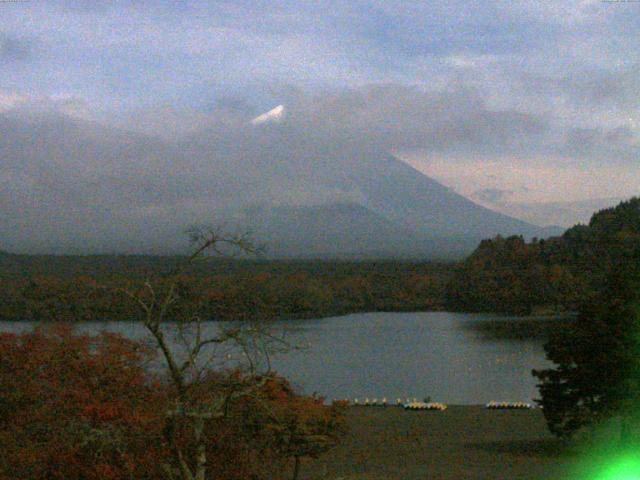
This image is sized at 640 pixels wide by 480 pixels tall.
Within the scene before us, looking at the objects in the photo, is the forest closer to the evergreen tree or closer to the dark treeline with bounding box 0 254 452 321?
the dark treeline with bounding box 0 254 452 321

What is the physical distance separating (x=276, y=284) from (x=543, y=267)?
2864 centimetres

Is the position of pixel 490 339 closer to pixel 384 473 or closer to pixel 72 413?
pixel 384 473

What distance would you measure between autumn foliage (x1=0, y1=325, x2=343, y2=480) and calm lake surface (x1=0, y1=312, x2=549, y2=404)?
643 cm

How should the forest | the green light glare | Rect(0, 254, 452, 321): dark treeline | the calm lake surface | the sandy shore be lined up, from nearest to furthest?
the green light glare → the sandy shore → the calm lake surface → Rect(0, 254, 452, 321): dark treeline → the forest

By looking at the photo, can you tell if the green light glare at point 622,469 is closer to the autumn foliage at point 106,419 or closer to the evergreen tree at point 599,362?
the evergreen tree at point 599,362

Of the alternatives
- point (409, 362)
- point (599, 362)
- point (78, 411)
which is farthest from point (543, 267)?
point (78, 411)

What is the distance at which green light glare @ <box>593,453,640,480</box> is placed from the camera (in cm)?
1110

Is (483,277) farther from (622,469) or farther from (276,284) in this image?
(622,469)

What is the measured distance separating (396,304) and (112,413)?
72.5 metres

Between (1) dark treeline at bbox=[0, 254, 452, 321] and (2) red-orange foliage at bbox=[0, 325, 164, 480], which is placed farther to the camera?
(1) dark treeline at bbox=[0, 254, 452, 321]

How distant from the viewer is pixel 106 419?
25.5ft

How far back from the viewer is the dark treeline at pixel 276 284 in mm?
31078

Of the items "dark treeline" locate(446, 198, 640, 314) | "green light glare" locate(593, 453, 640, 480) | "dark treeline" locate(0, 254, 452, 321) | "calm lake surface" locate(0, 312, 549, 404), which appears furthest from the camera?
"dark treeline" locate(446, 198, 640, 314)

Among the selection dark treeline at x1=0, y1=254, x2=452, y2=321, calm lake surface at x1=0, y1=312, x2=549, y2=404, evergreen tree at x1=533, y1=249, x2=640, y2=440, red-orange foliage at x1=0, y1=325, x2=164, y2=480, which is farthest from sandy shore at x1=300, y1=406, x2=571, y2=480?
dark treeline at x1=0, y1=254, x2=452, y2=321
